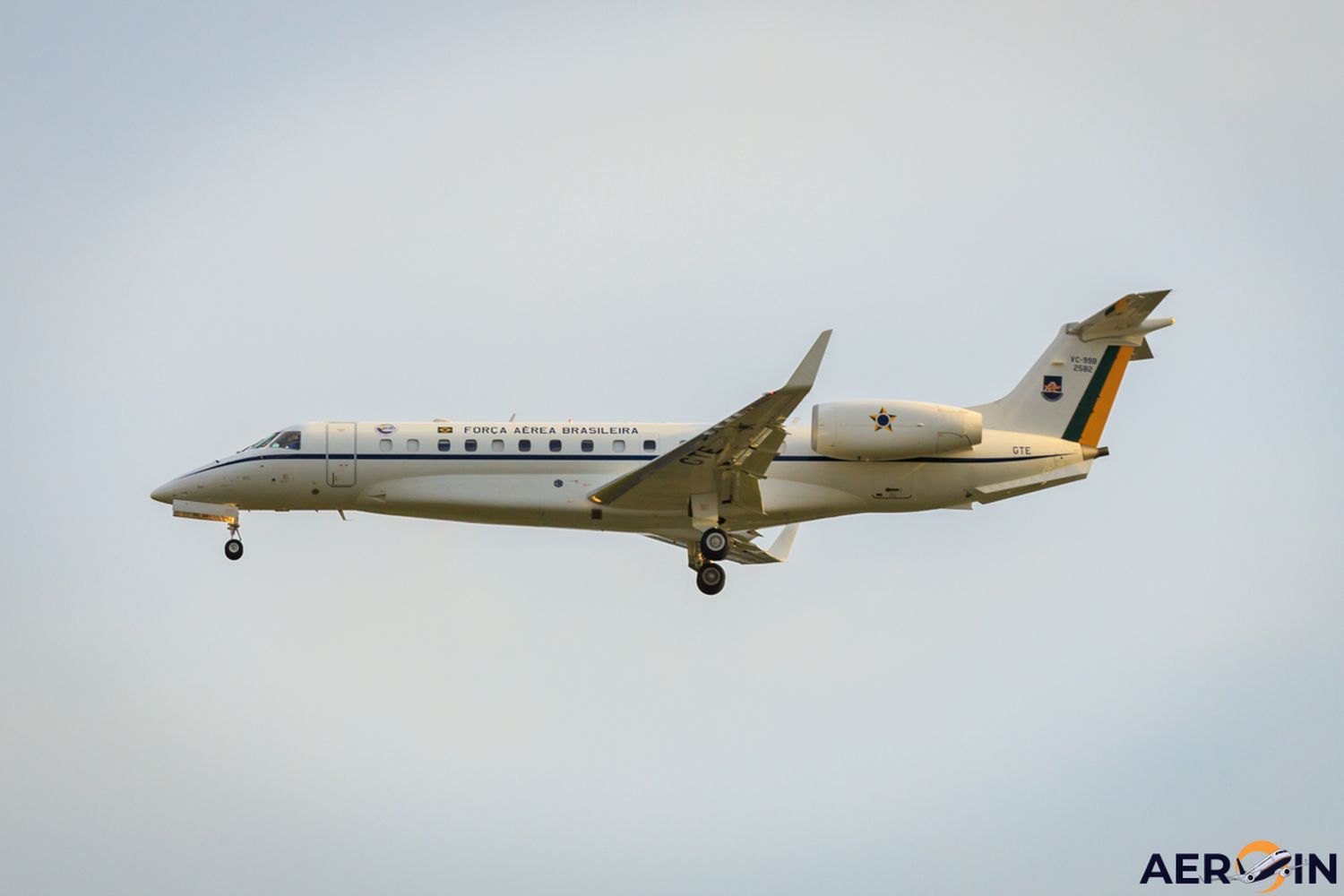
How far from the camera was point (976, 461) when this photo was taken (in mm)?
34781

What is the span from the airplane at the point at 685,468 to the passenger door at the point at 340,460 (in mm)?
25

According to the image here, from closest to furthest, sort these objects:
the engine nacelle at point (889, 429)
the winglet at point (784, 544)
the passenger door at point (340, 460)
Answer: the engine nacelle at point (889, 429)
the passenger door at point (340, 460)
the winglet at point (784, 544)

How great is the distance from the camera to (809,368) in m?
30.5

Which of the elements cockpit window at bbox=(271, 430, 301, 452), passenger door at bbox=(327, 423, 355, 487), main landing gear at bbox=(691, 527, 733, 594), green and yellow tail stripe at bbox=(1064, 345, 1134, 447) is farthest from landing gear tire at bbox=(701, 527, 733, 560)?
cockpit window at bbox=(271, 430, 301, 452)

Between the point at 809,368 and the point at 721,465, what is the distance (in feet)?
12.0

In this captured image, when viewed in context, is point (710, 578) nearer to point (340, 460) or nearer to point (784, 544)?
point (784, 544)

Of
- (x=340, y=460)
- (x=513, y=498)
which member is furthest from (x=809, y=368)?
(x=340, y=460)

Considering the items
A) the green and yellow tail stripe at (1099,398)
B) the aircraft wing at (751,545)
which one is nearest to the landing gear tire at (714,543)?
the aircraft wing at (751,545)

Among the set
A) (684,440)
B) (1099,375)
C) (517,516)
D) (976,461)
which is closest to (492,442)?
(517,516)

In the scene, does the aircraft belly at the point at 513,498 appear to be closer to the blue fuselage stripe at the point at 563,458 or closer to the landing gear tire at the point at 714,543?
the blue fuselage stripe at the point at 563,458

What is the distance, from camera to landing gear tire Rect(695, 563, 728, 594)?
35.7 m

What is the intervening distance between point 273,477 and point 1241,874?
A: 803 inches

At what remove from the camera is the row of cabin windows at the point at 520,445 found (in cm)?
3466

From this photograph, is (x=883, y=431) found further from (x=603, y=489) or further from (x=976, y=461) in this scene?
(x=603, y=489)
